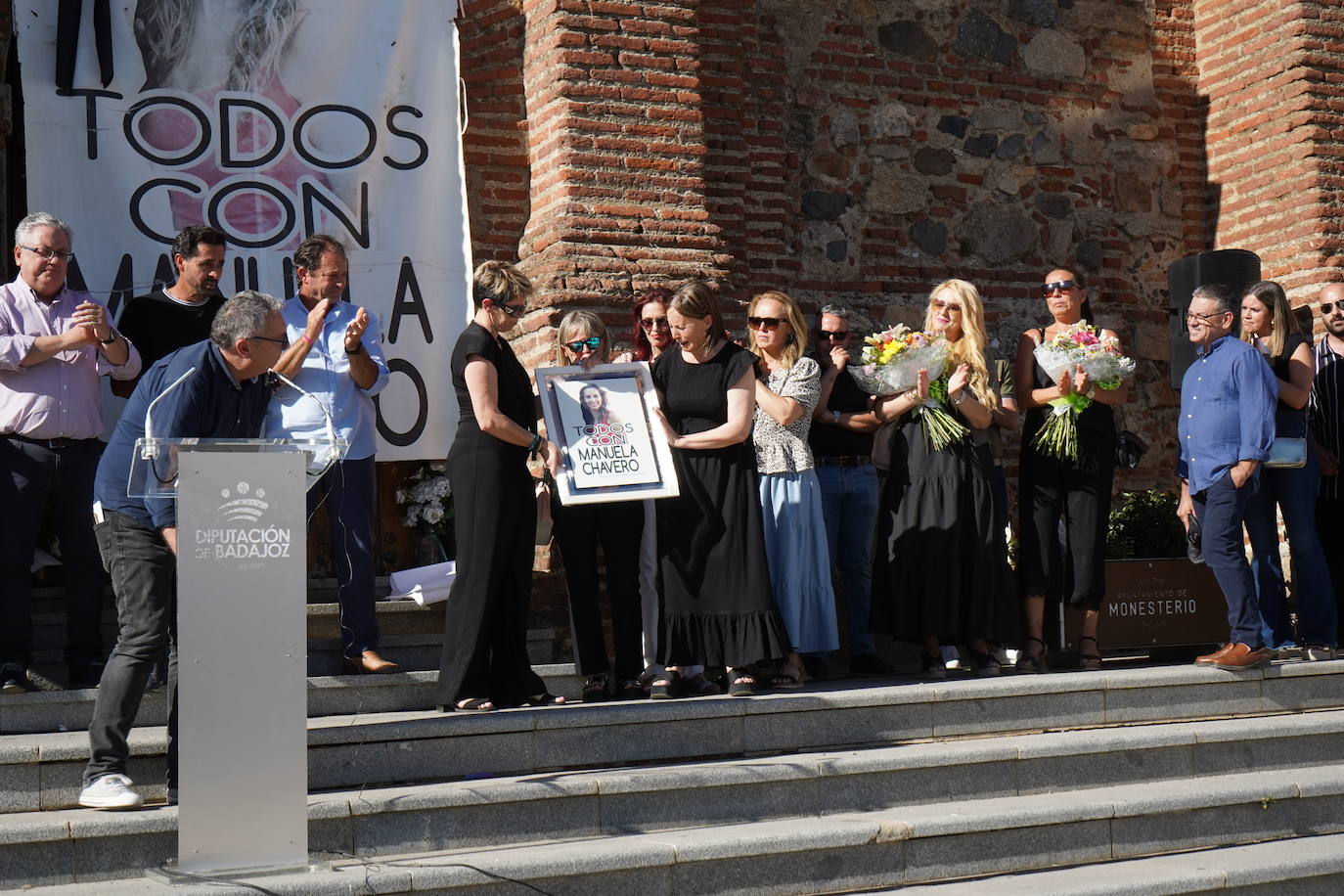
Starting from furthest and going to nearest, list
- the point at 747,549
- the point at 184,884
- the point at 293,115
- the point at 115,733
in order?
1. the point at 293,115
2. the point at 747,549
3. the point at 115,733
4. the point at 184,884

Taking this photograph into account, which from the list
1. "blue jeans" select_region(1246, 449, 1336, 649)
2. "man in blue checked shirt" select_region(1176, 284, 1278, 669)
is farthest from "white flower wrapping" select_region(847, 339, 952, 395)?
"blue jeans" select_region(1246, 449, 1336, 649)

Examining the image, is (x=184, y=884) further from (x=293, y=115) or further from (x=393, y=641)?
(x=293, y=115)

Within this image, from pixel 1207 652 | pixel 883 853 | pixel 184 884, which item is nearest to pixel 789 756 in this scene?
pixel 883 853

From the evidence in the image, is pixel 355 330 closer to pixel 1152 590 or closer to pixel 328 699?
pixel 328 699

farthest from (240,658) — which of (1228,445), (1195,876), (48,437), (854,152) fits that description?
(854,152)

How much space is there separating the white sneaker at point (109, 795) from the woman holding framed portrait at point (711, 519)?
2.21 metres

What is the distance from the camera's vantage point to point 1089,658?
698 cm

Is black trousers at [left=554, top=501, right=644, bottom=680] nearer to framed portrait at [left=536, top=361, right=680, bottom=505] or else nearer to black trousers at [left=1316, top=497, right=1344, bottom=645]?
framed portrait at [left=536, top=361, right=680, bottom=505]

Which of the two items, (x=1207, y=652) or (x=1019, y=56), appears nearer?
(x=1207, y=652)

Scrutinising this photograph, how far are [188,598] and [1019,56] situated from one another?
7357 mm

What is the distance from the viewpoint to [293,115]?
291 inches

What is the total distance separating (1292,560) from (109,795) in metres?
5.51

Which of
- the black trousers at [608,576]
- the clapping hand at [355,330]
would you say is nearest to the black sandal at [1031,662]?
the black trousers at [608,576]

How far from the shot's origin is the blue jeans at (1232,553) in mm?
6512
